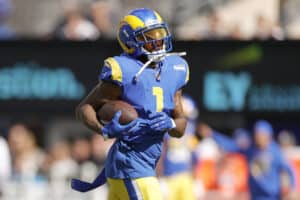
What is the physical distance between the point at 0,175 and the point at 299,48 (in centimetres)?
361

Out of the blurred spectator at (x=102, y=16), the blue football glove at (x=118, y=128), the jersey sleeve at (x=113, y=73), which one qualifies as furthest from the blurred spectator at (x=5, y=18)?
the blue football glove at (x=118, y=128)

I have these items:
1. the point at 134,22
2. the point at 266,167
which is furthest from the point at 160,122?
the point at 266,167

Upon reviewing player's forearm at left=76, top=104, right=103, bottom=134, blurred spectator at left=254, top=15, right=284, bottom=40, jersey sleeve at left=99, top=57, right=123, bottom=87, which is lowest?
blurred spectator at left=254, top=15, right=284, bottom=40

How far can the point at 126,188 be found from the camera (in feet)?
18.7

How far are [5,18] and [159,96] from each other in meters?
6.91

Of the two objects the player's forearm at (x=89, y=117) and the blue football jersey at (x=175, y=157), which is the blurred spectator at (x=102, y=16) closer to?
the blue football jersey at (x=175, y=157)

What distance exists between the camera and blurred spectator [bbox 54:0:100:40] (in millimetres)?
12203

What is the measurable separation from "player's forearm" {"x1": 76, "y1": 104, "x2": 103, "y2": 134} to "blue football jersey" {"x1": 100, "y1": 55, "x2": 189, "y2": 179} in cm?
16

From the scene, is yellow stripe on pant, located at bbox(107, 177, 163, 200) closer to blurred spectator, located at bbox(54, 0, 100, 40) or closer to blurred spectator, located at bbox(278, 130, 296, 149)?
blurred spectator, located at bbox(278, 130, 296, 149)

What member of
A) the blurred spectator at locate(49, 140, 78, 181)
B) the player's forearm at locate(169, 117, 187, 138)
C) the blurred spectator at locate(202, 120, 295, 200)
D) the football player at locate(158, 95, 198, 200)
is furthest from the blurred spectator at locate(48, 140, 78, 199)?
the player's forearm at locate(169, 117, 187, 138)

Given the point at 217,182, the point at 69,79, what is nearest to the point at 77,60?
the point at 69,79

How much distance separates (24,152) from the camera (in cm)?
1181

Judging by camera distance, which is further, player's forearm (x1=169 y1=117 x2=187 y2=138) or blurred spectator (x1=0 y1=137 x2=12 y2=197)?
blurred spectator (x1=0 y1=137 x2=12 y2=197)

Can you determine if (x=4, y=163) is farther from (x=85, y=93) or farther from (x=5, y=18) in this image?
(x=5, y=18)
